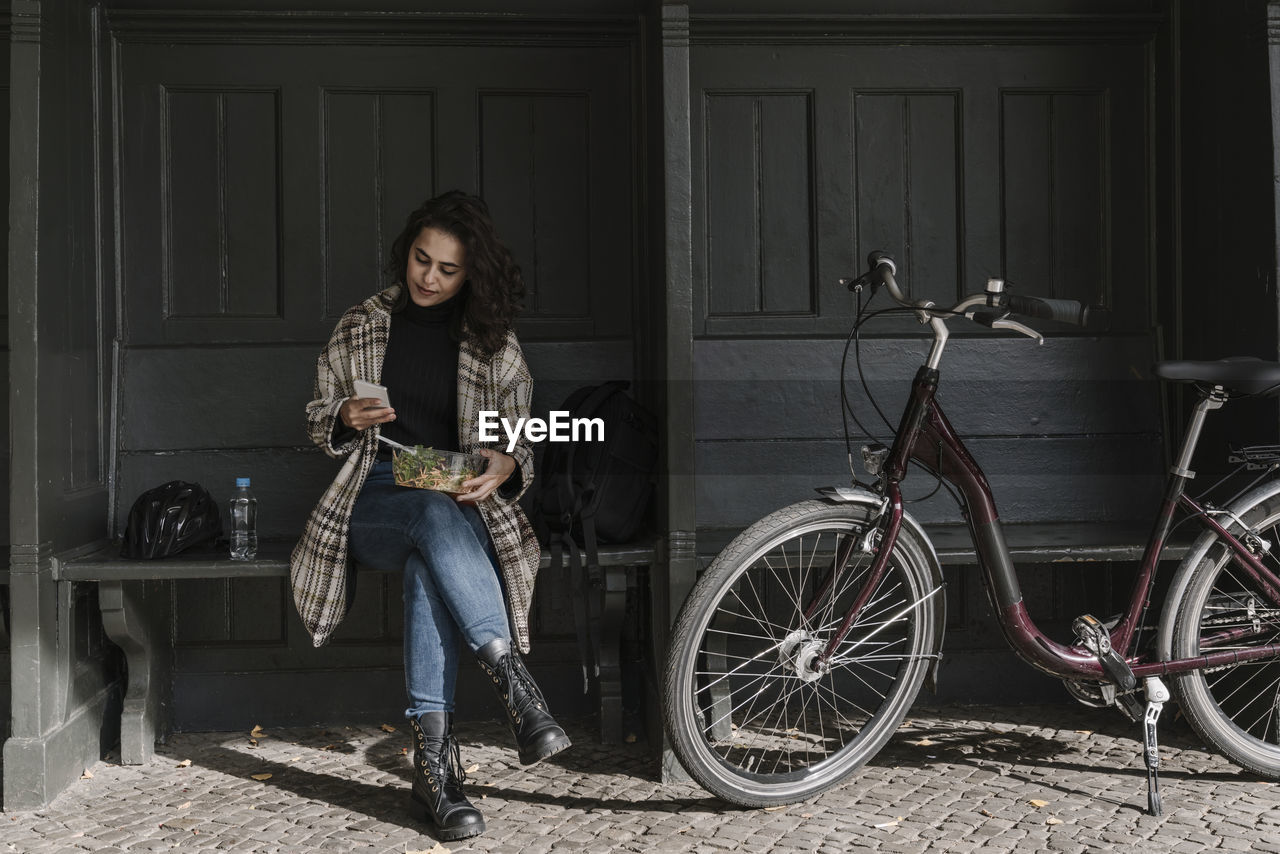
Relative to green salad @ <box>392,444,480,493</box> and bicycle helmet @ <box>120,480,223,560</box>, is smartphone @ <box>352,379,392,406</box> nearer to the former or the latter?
green salad @ <box>392,444,480,493</box>

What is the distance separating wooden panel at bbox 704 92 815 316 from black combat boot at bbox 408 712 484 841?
1.86 m

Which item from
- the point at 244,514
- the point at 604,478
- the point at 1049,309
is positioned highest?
the point at 1049,309

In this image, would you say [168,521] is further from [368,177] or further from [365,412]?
[368,177]

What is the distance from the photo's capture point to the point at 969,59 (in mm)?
4512

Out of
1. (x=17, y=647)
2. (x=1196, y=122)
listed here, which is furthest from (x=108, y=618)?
(x=1196, y=122)

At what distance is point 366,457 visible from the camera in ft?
12.5

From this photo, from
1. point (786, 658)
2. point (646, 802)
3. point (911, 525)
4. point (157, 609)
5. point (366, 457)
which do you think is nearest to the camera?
point (786, 658)

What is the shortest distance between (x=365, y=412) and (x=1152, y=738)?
8.21 ft

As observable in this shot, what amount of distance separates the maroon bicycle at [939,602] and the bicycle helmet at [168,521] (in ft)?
5.60

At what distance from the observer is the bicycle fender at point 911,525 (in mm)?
3383

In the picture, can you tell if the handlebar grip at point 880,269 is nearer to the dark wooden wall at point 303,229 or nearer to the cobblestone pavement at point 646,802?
the dark wooden wall at point 303,229

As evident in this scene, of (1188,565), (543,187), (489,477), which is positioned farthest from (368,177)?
(1188,565)

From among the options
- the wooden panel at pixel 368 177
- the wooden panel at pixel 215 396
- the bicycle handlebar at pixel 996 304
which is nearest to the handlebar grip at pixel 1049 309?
the bicycle handlebar at pixel 996 304

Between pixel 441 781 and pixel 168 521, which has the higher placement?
pixel 168 521
